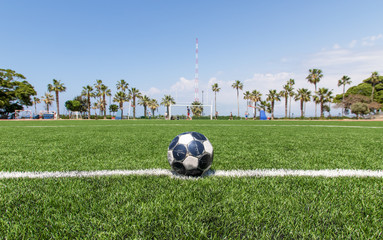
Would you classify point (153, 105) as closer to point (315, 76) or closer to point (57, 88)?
point (57, 88)

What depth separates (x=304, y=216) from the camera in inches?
64.9

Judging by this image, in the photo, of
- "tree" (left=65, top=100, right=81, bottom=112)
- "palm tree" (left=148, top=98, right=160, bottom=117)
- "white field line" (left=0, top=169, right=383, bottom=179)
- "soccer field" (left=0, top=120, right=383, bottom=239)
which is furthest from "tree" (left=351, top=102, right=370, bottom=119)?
"tree" (left=65, top=100, right=81, bottom=112)

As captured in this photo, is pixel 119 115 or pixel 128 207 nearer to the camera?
pixel 128 207

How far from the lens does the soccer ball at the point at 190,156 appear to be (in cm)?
261

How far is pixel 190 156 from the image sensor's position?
2.60 meters

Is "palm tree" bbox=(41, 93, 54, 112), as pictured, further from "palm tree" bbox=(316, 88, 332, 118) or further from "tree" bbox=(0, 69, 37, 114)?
"palm tree" bbox=(316, 88, 332, 118)

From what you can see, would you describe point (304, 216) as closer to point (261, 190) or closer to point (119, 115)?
point (261, 190)

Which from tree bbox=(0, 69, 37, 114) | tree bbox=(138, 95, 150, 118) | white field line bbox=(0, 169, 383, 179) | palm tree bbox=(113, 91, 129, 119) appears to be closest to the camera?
white field line bbox=(0, 169, 383, 179)

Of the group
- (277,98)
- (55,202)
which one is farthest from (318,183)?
(277,98)

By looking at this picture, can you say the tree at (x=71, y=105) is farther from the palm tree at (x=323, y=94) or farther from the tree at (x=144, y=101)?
the palm tree at (x=323, y=94)

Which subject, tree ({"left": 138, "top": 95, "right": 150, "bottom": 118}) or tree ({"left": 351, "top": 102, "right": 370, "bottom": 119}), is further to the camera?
tree ({"left": 138, "top": 95, "right": 150, "bottom": 118})

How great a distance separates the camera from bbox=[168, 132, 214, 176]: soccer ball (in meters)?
2.61

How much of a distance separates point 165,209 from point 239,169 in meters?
1.57

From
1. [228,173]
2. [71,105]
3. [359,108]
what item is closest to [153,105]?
[71,105]
